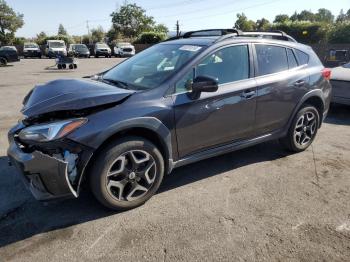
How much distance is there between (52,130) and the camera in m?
3.07

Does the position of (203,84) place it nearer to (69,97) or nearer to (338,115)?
(69,97)

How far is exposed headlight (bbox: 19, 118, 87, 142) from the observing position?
3.06 metres

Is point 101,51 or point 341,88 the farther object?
point 101,51

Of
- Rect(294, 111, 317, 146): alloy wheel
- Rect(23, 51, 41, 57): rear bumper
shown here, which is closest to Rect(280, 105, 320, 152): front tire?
Rect(294, 111, 317, 146): alloy wheel

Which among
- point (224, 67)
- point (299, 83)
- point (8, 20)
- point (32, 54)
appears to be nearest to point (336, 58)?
point (299, 83)

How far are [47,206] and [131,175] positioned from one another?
3.21 ft

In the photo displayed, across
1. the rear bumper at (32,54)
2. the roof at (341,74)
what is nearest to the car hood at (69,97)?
the roof at (341,74)

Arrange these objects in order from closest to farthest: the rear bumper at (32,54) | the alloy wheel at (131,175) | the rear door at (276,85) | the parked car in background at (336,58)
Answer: the alloy wheel at (131,175)
the rear door at (276,85)
the parked car in background at (336,58)
the rear bumper at (32,54)

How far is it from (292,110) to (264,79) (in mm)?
740

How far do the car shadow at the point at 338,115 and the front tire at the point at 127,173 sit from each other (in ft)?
16.4

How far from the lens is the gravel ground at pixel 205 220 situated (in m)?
2.92

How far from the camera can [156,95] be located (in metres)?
3.56

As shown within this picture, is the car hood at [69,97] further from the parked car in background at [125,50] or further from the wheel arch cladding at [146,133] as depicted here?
the parked car in background at [125,50]

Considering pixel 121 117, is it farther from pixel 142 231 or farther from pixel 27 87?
pixel 27 87
